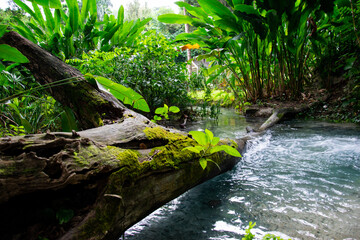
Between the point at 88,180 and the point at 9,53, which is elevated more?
the point at 9,53

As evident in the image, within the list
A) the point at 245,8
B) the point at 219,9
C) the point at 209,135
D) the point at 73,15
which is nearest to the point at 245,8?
the point at 245,8

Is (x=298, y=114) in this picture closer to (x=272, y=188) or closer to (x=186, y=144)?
(x=272, y=188)

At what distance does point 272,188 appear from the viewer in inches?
67.9

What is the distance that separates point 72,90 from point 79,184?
1.42 m

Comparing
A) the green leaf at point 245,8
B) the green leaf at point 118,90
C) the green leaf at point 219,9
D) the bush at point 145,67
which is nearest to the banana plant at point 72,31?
the bush at point 145,67

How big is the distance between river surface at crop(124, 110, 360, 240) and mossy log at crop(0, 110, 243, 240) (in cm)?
26

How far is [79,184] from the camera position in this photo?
0.92m

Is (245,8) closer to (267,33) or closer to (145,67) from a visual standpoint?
(267,33)

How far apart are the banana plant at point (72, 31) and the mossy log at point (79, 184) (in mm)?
5106

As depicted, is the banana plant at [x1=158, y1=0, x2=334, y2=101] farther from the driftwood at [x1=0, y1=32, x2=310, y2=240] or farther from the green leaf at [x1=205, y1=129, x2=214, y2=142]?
the driftwood at [x1=0, y1=32, x2=310, y2=240]

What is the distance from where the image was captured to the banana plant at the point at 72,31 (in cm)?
552

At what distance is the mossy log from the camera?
2.48 feet

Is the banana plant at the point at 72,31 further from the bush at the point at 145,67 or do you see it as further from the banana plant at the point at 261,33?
the banana plant at the point at 261,33

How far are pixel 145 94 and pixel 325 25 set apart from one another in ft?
13.6
